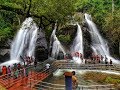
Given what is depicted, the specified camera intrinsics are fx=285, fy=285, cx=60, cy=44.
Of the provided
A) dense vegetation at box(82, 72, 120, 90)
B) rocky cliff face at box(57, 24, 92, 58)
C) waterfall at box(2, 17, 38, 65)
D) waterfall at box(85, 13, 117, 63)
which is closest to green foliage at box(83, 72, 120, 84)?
dense vegetation at box(82, 72, 120, 90)

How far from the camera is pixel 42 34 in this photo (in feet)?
139

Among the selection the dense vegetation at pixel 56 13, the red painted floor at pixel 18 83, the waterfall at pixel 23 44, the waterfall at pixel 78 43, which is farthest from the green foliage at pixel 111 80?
the waterfall at pixel 78 43

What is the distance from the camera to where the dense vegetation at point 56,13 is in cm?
2406

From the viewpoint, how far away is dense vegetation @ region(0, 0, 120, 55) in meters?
24.1

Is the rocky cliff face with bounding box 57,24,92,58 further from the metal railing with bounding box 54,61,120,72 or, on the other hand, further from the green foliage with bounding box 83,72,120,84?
the green foliage with bounding box 83,72,120,84

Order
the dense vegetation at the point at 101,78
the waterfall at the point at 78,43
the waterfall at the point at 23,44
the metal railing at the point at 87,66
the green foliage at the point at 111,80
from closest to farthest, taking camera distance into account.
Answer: the green foliage at the point at 111,80 → the dense vegetation at the point at 101,78 → the metal railing at the point at 87,66 → the waterfall at the point at 23,44 → the waterfall at the point at 78,43

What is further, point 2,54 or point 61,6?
point 2,54

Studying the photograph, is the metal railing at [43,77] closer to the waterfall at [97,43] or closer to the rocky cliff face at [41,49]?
the rocky cliff face at [41,49]

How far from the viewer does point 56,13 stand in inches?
954

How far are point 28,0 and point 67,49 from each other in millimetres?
21382

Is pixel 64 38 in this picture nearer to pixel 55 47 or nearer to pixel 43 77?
pixel 55 47

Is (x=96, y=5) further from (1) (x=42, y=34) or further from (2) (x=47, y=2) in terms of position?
(2) (x=47, y=2)

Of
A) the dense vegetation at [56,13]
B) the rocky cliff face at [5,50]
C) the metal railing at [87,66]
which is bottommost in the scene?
the metal railing at [87,66]

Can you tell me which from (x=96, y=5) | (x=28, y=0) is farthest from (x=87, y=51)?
(x=28, y=0)
